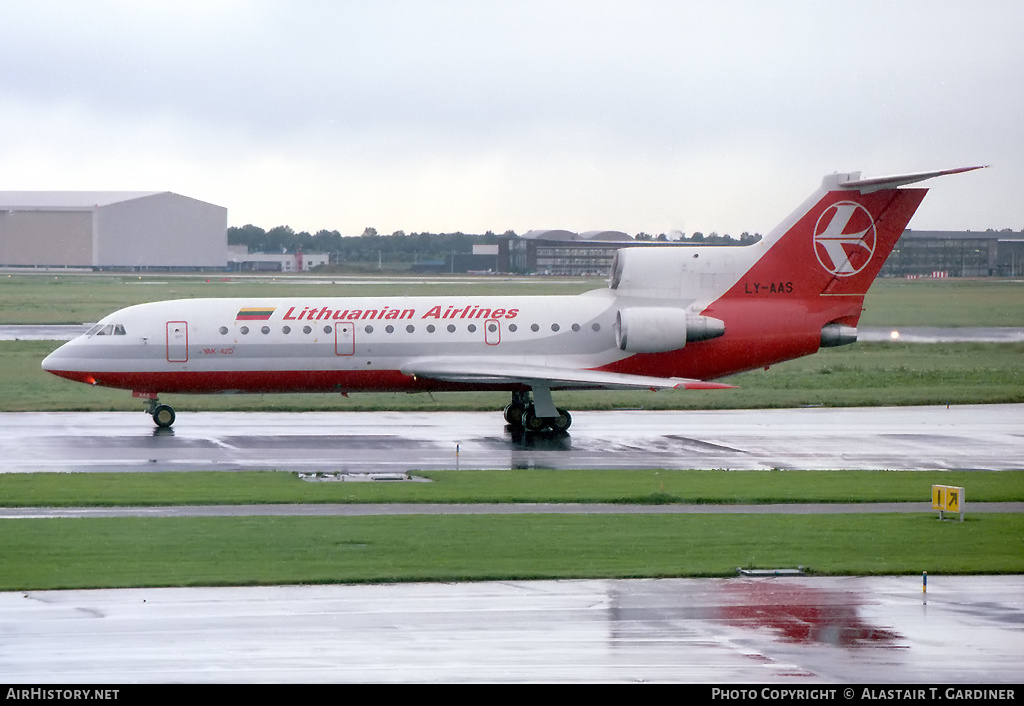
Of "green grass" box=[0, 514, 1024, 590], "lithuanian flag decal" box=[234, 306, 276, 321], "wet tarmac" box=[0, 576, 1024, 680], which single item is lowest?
"wet tarmac" box=[0, 576, 1024, 680]

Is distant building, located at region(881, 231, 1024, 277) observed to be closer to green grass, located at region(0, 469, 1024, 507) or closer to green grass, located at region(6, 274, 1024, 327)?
green grass, located at region(6, 274, 1024, 327)

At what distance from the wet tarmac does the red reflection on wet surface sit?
0.09 feet

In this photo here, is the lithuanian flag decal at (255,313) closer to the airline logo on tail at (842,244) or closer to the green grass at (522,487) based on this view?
the green grass at (522,487)

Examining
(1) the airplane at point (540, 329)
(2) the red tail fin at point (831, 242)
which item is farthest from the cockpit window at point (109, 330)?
(2) the red tail fin at point (831, 242)

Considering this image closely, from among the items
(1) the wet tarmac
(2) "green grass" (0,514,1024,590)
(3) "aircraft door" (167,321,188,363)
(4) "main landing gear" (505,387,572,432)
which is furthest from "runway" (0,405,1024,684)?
(3) "aircraft door" (167,321,188,363)

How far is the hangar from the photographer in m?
126

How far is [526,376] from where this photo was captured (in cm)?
3183

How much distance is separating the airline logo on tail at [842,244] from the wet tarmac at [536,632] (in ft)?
58.2

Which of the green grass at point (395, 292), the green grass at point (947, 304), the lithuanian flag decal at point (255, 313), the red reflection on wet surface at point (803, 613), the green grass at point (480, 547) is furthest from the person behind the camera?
the green grass at point (395, 292)

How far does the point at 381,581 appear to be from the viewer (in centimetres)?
1677

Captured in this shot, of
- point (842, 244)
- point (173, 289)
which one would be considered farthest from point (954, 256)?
point (173, 289)

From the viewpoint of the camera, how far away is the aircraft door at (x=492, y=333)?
33.7m
